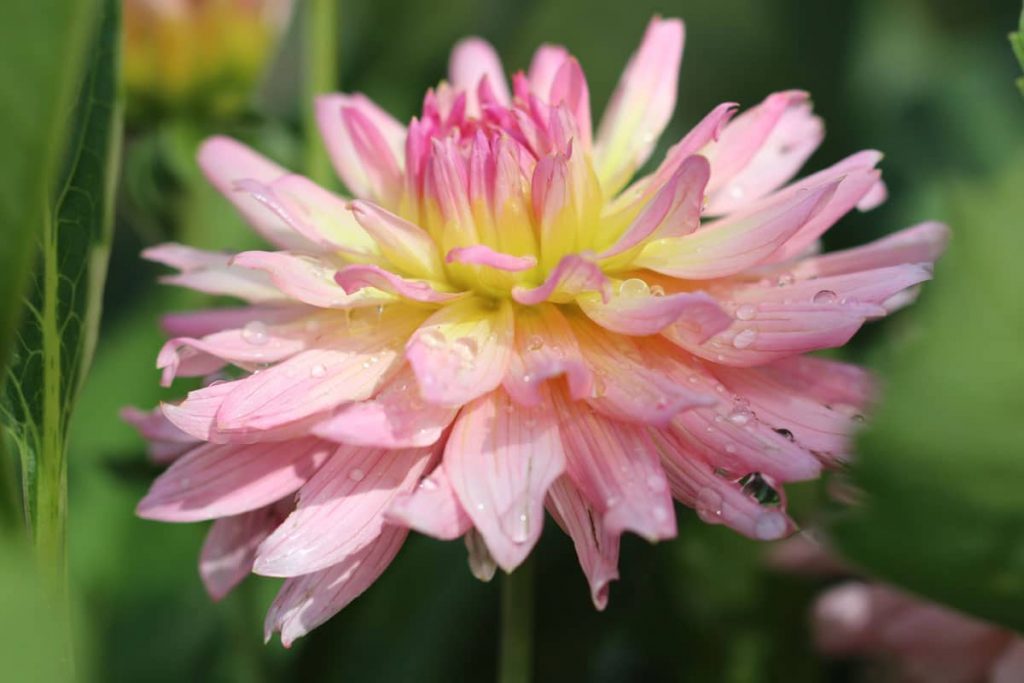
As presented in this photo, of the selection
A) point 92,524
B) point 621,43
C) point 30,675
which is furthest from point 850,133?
A: point 30,675

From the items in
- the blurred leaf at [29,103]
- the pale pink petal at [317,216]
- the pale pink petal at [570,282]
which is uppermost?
the blurred leaf at [29,103]

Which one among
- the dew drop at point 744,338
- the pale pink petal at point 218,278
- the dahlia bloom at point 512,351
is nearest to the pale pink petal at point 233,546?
the dahlia bloom at point 512,351

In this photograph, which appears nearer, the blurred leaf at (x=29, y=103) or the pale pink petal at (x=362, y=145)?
the blurred leaf at (x=29, y=103)

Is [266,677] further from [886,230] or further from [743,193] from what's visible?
[886,230]

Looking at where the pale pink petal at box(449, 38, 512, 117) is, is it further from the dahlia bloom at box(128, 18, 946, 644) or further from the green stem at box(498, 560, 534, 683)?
the green stem at box(498, 560, 534, 683)

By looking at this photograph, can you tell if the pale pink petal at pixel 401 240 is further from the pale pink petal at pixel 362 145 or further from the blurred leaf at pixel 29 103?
the blurred leaf at pixel 29 103

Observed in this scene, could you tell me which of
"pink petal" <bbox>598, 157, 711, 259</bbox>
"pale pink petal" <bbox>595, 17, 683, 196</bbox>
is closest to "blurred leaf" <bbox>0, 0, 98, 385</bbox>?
"pink petal" <bbox>598, 157, 711, 259</bbox>

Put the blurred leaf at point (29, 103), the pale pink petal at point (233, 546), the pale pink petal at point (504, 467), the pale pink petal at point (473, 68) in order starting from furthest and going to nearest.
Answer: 1. the pale pink petal at point (473, 68)
2. the pale pink petal at point (233, 546)
3. the pale pink petal at point (504, 467)
4. the blurred leaf at point (29, 103)

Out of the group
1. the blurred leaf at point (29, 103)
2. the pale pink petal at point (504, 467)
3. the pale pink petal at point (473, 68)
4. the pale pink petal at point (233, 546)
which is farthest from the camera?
the pale pink petal at point (473, 68)

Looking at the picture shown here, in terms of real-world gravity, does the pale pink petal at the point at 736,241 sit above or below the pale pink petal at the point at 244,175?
below

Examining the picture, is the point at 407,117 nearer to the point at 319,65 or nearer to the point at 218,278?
the point at 319,65
